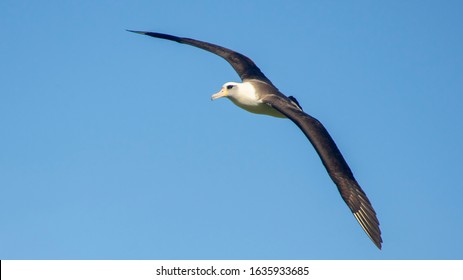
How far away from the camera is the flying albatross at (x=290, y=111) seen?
51.6 feet

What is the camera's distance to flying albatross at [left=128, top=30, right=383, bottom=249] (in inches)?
620

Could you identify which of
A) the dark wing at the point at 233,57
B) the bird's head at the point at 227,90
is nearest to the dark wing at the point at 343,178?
the bird's head at the point at 227,90

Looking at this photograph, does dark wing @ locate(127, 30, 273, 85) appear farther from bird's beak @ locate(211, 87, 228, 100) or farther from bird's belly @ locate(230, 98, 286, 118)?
bird's belly @ locate(230, 98, 286, 118)

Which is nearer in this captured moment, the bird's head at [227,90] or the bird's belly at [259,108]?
the bird's belly at [259,108]

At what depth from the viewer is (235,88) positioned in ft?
62.2

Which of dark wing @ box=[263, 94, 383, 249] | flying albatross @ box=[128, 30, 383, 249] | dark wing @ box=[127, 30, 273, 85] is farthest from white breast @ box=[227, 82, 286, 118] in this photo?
dark wing @ box=[263, 94, 383, 249]

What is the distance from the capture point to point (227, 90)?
1908 centimetres

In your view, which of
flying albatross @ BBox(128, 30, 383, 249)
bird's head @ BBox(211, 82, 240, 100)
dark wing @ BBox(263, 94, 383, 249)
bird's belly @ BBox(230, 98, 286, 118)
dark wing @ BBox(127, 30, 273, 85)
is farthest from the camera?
dark wing @ BBox(127, 30, 273, 85)

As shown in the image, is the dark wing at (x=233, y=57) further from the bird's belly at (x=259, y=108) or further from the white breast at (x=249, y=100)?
the bird's belly at (x=259, y=108)

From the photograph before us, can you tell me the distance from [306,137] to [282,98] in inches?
80.8

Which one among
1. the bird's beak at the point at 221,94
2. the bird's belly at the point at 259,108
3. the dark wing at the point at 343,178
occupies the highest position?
the bird's beak at the point at 221,94
